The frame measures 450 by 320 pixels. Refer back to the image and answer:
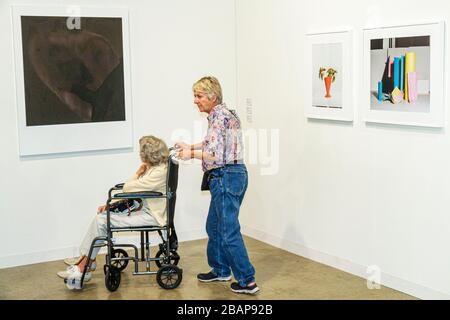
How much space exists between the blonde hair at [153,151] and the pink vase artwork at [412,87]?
174 cm

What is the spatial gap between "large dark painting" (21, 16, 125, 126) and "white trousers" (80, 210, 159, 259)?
116 centimetres

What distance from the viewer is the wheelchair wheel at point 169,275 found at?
5.24 m

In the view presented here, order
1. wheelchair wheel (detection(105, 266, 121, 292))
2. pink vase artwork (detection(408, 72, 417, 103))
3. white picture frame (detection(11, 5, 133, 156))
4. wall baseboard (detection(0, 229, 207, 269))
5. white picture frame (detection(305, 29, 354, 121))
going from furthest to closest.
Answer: wall baseboard (detection(0, 229, 207, 269)), white picture frame (detection(11, 5, 133, 156)), white picture frame (detection(305, 29, 354, 121)), wheelchair wheel (detection(105, 266, 121, 292)), pink vase artwork (detection(408, 72, 417, 103))

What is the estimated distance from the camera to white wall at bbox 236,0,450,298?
15.8 feet

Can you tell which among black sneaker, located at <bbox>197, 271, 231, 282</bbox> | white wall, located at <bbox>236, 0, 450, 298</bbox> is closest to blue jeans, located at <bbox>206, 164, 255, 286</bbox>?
black sneaker, located at <bbox>197, 271, 231, 282</bbox>

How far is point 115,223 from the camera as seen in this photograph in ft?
17.1

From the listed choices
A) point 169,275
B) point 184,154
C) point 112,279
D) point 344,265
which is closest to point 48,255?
point 112,279

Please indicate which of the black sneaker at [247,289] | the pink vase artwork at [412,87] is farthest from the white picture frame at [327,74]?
the black sneaker at [247,289]

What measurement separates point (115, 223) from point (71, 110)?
128cm

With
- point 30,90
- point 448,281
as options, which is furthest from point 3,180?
point 448,281

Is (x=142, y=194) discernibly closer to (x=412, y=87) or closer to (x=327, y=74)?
(x=327, y=74)

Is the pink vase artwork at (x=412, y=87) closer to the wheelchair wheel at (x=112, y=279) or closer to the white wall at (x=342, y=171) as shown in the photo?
the white wall at (x=342, y=171)

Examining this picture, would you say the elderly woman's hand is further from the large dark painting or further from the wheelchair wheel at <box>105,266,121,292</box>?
the large dark painting
